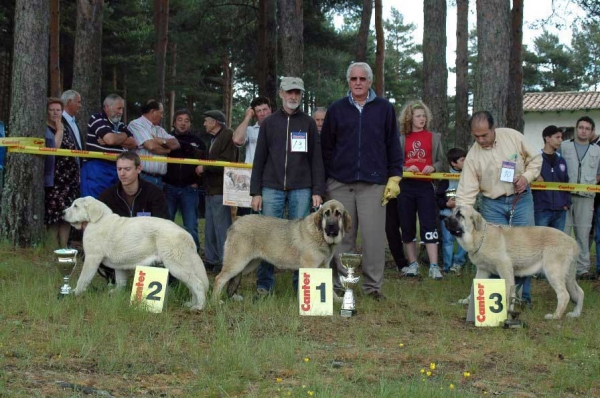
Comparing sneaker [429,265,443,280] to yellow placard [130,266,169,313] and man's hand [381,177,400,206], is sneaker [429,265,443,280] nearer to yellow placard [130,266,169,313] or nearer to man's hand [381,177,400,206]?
man's hand [381,177,400,206]

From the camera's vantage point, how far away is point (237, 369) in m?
4.93

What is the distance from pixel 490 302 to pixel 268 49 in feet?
40.4

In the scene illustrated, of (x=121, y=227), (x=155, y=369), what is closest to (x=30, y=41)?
(x=121, y=227)

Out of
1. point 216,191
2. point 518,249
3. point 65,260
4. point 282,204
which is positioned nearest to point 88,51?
point 216,191

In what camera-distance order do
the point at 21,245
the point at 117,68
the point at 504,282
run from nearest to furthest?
the point at 504,282
the point at 21,245
the point at 117,68

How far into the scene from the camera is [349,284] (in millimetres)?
7094

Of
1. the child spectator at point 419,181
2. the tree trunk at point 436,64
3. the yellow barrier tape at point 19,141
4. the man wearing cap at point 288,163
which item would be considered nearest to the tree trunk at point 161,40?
the tree trunk at point 436,64

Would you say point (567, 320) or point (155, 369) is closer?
point (155, 369)

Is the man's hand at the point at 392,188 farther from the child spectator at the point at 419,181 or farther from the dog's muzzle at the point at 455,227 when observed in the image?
the child spectator at the point at 419,181

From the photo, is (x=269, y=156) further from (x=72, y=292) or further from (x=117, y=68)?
(x=117, y=68)

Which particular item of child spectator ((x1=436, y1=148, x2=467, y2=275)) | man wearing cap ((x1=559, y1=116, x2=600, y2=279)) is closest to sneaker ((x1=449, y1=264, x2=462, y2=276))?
child spectator ((x1=436, y1=148, x2=467, y2=275))

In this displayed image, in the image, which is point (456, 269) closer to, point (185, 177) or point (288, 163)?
point (288, 163)

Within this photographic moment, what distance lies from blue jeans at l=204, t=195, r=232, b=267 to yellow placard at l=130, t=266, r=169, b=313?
283 cm

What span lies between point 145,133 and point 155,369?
5.13 meters
